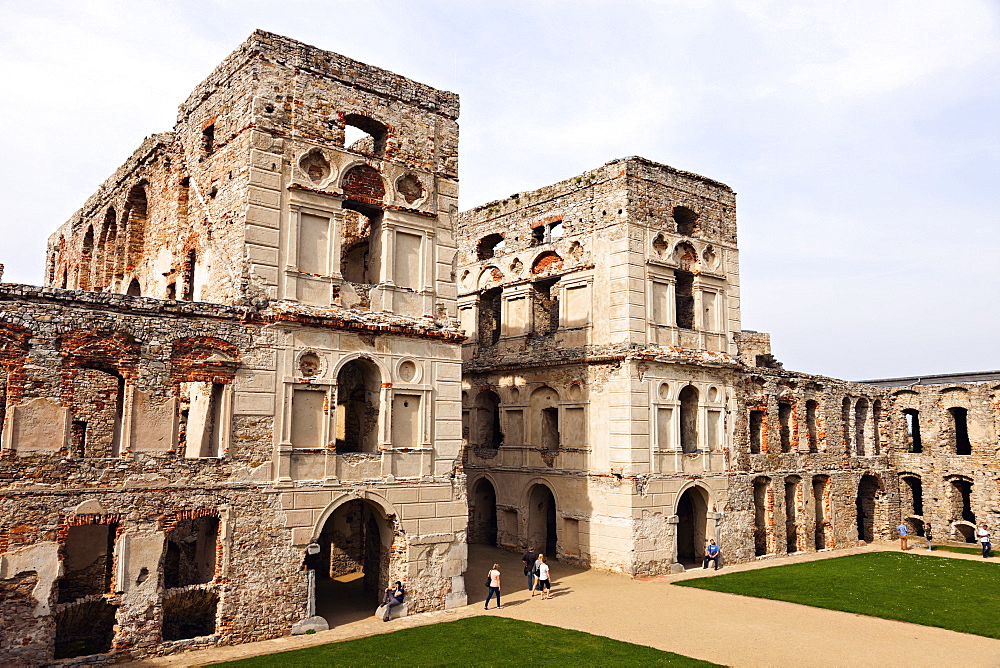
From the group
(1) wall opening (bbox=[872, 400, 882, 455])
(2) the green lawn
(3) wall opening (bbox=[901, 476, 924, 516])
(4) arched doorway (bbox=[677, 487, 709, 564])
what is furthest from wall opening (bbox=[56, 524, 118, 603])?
(3) wall opening (bbox=[901, 476, 924, 516])

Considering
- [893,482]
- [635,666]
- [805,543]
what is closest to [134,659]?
[635,666]

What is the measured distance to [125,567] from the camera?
13883 millimetres

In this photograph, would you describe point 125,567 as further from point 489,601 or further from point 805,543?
point 805,543

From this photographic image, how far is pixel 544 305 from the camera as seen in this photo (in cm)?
2780

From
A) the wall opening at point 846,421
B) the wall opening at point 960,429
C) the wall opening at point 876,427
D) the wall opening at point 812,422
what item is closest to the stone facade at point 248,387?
the wall opening at point 812,422

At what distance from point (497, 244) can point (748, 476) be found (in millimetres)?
12745

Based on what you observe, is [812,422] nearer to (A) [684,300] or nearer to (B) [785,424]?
(B) [785,424]

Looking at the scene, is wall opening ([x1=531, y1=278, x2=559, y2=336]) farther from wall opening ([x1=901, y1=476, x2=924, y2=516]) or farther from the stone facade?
wall opening ([x1=901, y1=476, x2=924, y2=516])

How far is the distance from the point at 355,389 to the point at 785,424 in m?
17.2

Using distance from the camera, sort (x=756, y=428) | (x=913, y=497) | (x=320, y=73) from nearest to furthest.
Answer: (x=320, y=73) → (x=756, y=428) → (x=913, y=497)

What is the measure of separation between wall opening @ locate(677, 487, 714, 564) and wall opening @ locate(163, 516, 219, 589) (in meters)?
14.1

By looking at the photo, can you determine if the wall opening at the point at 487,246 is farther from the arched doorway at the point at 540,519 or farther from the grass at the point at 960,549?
the grass at the point at 960,549

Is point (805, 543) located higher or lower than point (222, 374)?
lower

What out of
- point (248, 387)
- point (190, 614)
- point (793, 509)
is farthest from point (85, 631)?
point (793, 509)
